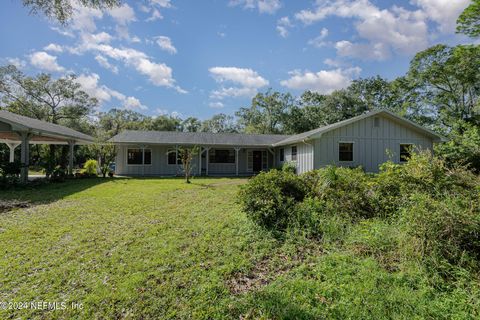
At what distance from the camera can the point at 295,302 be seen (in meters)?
2.62

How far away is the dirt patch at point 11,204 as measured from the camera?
22.4 ft

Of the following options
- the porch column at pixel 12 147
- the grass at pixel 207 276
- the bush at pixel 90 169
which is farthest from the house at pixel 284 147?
the grass at pixel 207 276

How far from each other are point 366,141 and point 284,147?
5.62m

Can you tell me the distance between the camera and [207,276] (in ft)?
10.3

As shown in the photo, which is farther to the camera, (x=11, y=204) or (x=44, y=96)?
(x=44, y=96)

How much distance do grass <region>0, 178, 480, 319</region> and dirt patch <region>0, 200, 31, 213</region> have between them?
7.06 feet

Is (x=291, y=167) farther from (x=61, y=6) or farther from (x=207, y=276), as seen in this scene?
(x=61, y=6)

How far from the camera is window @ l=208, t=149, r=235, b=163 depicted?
19.1m

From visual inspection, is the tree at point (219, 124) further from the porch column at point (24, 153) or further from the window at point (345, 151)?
the porch column at point (24, 153)

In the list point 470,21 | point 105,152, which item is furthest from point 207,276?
point 470,21

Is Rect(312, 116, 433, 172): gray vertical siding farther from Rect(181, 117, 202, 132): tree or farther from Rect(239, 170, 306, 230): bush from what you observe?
Rect(181, 117, 202, 132): tree

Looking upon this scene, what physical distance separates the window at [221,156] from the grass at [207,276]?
1387cm

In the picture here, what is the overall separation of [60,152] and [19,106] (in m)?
11.9

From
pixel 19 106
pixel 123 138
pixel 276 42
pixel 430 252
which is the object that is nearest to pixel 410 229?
pixel 430 252
